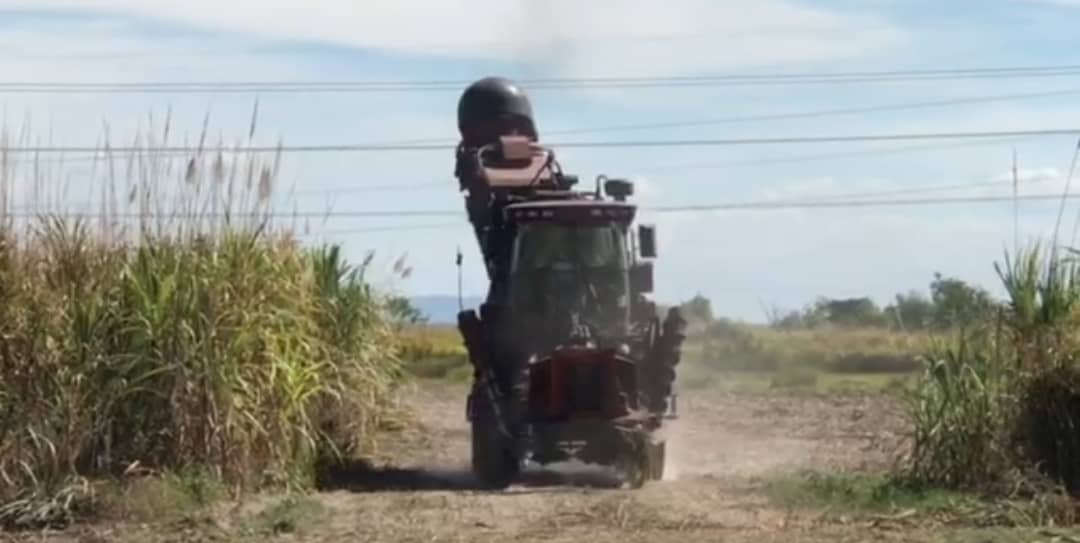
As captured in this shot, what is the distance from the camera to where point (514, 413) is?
18531 mm

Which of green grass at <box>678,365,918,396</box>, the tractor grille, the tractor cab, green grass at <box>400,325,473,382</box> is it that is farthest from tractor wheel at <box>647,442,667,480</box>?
green grass at <box>400,325,473,382</box>

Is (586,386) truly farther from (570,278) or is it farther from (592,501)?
(592,501)

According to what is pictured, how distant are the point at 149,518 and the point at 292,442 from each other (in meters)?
2.07

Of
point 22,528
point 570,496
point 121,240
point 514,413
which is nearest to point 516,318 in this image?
point 514,413

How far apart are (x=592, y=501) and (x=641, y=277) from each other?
11.9 ft

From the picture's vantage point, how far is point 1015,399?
54.2 ft

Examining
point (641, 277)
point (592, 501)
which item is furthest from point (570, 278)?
point (592, 501)

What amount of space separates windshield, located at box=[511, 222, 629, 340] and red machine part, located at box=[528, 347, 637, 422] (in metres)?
0.64

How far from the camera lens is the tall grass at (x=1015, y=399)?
16.5 m

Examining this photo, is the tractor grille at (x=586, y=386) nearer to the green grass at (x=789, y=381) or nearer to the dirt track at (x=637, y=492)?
the dirt track at (x=637, y=492)

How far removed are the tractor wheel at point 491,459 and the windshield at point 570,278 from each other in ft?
3.64

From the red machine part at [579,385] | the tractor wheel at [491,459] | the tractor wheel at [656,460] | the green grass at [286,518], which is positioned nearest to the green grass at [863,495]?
the tractor wheel at [656,460]

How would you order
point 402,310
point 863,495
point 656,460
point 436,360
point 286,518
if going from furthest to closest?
point 436,360
point 402,310
point 656,460
point 863,495
point 286,518

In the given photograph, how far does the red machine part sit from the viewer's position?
59.5ft
